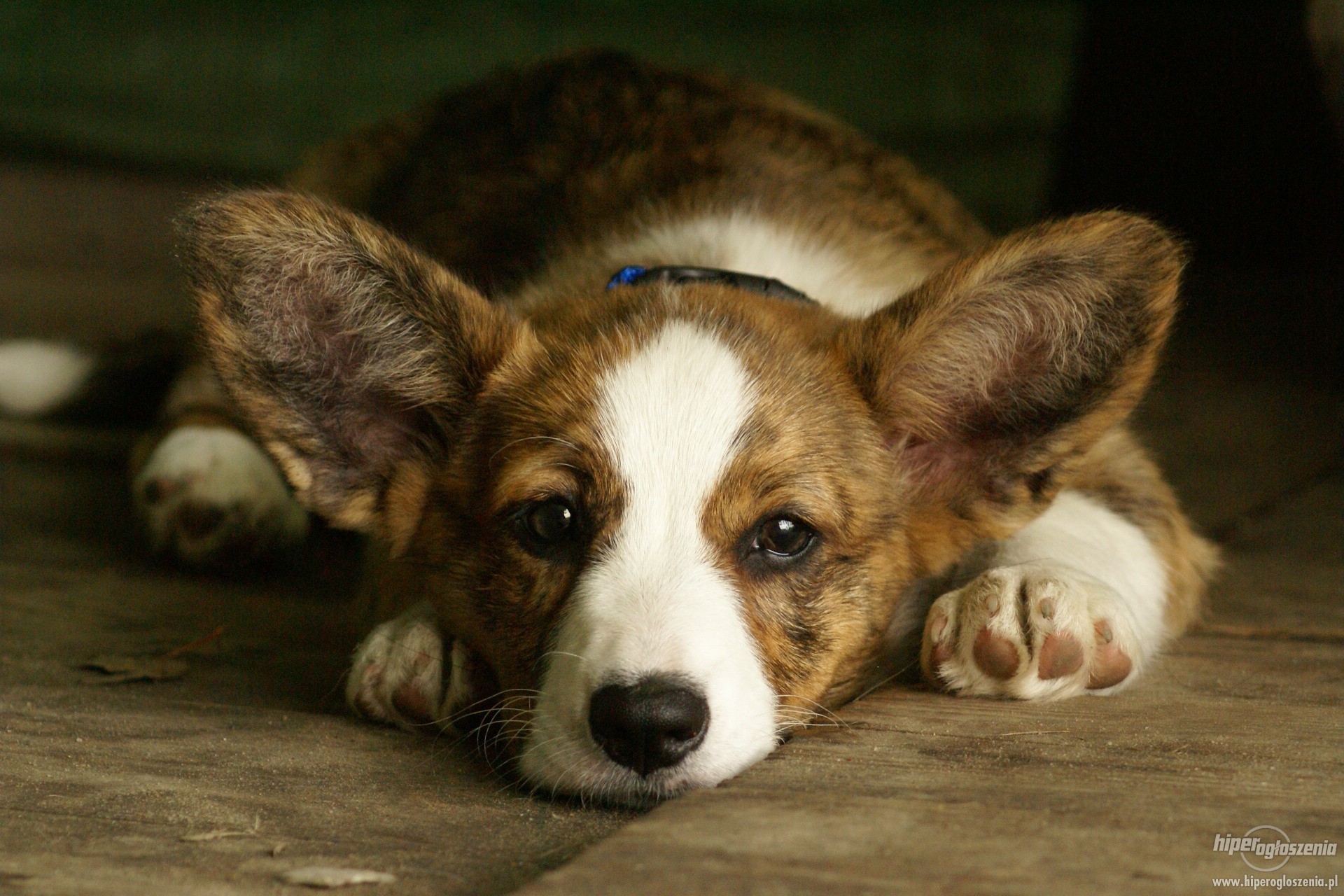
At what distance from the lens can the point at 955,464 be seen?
280 centimetres

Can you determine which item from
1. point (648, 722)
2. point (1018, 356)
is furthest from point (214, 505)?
point (1018, 356)

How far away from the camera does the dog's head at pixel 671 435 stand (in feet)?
7.48

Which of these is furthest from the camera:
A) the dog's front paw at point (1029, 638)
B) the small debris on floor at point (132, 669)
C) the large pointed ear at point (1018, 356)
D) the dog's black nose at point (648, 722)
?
the small debris on floor at point (132, 669)

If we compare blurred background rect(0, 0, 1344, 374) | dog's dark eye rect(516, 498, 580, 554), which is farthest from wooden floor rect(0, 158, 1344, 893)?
blurred background rect(0, 0, 1344, 374)

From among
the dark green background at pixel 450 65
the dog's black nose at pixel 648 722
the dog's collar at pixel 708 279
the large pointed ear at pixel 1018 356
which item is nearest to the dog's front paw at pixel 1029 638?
the large pointed ear at pixel 1018 356

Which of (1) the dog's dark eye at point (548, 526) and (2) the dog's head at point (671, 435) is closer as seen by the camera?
(2) the dog's head at point (671, 435)

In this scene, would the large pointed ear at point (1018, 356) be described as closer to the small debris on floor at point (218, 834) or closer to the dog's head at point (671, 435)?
the dog's head at point (671, 435)

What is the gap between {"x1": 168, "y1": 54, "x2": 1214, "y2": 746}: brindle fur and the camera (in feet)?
8.11

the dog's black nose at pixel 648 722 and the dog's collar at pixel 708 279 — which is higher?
the dog's collar at pixel 708 279

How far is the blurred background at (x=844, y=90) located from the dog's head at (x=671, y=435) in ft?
17.8

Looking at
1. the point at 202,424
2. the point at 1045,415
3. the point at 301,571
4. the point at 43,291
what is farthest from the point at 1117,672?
the point at 43,291

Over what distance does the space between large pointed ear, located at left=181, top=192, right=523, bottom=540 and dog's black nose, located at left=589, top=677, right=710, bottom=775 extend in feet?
2.79

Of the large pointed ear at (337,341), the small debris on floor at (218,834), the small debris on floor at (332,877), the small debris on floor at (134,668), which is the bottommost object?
the small debris on floor at (134,668)

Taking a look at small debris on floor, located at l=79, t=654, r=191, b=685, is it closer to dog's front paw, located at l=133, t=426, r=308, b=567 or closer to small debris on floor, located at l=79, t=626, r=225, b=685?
small debris on floor, located at l=79, t=626, r=225, b=685
